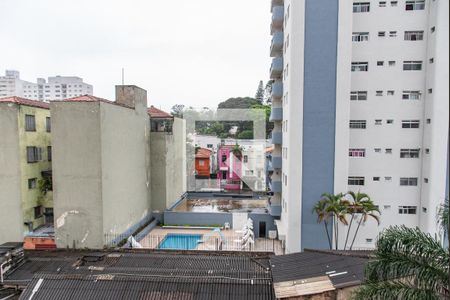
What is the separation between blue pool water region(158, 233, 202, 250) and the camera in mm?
20453

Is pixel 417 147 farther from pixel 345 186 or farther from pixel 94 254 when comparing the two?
pixel 94 254

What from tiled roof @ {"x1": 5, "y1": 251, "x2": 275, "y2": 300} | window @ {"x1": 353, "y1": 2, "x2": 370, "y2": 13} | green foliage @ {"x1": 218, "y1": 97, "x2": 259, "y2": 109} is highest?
window @ {"x1": 353, "y1": 2, "x2": 370, "y2": 13}

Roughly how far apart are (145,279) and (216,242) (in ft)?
30.3

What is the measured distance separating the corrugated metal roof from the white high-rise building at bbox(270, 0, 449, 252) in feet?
20.7

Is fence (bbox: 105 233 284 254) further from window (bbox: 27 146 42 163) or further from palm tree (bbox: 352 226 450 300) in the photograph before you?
palm tree (bbox: 352 226 450 300)

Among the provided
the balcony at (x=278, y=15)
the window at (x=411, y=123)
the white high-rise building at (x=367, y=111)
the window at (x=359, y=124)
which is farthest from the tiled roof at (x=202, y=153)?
the window at (x=411, y=123)

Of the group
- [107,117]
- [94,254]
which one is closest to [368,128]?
[107,117]

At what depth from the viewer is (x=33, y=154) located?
1853 centimetres

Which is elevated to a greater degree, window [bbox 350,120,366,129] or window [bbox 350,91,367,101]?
window [bbox 350,91,367,101]

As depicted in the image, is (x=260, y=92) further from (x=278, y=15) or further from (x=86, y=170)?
(x=86, y=170)

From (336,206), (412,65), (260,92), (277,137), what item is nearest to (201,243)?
(277,137)

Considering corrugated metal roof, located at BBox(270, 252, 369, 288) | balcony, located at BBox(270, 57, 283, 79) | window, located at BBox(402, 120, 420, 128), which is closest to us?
corrugated metal roof, located at BBox(270, 252, 369, 288)

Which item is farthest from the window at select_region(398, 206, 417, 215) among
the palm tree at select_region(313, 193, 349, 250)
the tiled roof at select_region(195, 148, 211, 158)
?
the tiled roof at select_region(195, 148, 211, 158)

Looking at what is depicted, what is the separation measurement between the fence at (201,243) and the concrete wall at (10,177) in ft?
17.6
